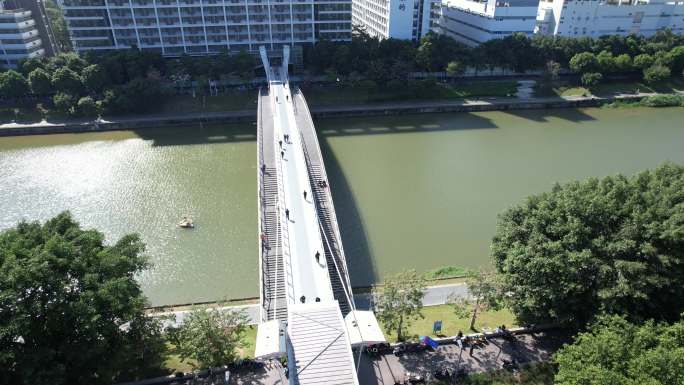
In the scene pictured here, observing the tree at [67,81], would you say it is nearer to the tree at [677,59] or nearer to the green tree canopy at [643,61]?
the green tree canopy at [643,61]

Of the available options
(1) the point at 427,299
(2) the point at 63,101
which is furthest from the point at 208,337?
(2) the point at 63,101

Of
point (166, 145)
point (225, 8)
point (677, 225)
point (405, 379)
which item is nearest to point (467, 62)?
point (225, 8)

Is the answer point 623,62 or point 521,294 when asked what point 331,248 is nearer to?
point 521,294

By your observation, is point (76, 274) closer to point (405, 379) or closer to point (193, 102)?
point (405, 379)

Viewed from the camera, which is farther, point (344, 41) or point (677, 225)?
point (344, 41)

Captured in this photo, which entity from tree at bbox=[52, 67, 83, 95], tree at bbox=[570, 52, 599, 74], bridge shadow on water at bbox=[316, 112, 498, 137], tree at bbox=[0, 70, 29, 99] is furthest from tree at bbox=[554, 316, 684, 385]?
tree at bbox=[0, 70, 29, 99]

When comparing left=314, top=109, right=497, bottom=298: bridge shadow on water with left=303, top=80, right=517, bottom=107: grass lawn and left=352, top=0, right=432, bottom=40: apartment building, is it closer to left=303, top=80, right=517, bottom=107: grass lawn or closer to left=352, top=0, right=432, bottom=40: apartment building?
left=303, top=80, right=517, bottom=107: grass lawn
